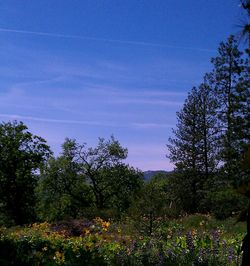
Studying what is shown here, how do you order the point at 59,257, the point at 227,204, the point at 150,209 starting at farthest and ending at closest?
the point at 227,204 → the point at 150,209 → the point at 59,257

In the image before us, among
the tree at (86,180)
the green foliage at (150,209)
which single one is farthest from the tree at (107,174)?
the green foliage at (150,209)

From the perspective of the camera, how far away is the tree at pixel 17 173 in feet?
128

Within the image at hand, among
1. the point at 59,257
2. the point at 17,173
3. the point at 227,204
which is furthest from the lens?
the point at 17,173

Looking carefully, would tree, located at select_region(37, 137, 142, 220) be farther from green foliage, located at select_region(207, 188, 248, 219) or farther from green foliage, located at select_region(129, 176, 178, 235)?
green foliage, located at select_region(129, 176, 178, 235)

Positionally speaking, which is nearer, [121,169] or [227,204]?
[227,204]

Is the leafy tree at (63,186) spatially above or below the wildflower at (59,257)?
above

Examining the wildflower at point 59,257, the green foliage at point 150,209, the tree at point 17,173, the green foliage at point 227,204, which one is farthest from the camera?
the tree at point 17,173

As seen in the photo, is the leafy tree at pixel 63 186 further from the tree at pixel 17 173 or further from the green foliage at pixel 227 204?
the green foliage at pixel 227 204

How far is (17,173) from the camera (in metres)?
38.9

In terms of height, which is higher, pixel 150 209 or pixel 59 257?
pixel 150 209

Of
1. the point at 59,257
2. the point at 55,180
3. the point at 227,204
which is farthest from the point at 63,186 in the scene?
the point at 59,257

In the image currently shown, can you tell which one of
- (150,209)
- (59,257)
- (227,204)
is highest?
(227,204)

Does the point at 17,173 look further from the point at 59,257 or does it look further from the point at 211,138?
the point at 59,257

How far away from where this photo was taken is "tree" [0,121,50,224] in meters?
39.0
